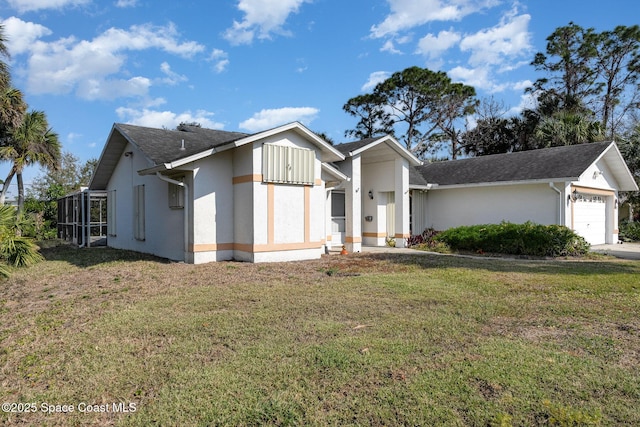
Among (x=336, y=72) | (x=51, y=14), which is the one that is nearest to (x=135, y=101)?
(x=51, y=14)

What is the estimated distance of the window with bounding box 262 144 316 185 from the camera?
12148 millimetres

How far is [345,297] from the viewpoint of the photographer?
745 centimetres

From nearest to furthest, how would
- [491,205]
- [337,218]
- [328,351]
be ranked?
[328,351], [337,218], [491,205]

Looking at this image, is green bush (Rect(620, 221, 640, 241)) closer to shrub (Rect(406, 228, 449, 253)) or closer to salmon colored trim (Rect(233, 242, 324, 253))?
shrub (Rect(406, 228, 449, 253))

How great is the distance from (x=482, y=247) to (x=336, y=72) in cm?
943

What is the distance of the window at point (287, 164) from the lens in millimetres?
12148

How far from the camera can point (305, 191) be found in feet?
42.4

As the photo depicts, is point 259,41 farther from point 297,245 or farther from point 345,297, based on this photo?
point 345,297

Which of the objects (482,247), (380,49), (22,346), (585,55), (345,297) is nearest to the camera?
(22,346)

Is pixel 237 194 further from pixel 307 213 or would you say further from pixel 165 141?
pixel 165 141

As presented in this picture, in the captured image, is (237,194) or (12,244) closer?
(12,244)

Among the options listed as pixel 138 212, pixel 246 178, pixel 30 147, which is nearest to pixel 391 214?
pixel 246 178

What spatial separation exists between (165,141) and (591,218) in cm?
1801

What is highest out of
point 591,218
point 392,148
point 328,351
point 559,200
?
point 392,148
